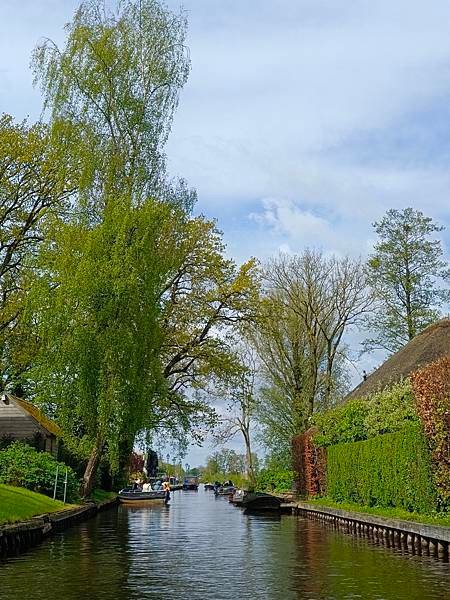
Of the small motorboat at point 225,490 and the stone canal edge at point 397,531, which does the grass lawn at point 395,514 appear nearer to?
the stone canal edge at point 397,531

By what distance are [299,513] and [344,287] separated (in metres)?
15.1

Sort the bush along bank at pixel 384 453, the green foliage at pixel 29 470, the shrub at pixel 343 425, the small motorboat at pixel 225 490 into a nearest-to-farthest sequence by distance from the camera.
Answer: the bush along bank at pixel 384 453, the green foliage at pixel 29 470, the shrub at pixel 343 425, the small motorboat at pixel 225 490

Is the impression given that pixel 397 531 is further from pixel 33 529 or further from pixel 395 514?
pixel 33 529

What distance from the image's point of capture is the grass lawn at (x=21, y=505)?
2098 centimetres

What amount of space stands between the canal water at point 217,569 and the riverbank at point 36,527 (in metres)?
0.40

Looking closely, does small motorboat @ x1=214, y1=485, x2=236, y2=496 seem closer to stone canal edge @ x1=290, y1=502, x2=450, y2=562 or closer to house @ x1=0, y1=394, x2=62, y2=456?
house @ x1=0, y1=394, x2=62, y2=456

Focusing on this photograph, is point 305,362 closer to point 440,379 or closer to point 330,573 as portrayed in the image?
point 440,379

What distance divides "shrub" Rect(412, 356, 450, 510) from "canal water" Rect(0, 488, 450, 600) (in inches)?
97.1

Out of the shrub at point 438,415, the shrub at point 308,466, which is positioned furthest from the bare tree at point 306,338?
the shrub at point 438,415

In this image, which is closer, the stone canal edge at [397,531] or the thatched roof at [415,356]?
the stone canal edge at [397,531]

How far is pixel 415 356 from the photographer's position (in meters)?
36.8

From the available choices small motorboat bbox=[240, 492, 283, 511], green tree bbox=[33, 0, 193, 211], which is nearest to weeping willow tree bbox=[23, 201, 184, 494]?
green tree bbox=[33, 0, 193, 211]

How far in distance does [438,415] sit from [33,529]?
11281mm

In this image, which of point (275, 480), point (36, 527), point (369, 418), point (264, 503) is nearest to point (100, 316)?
point (36, 527)
